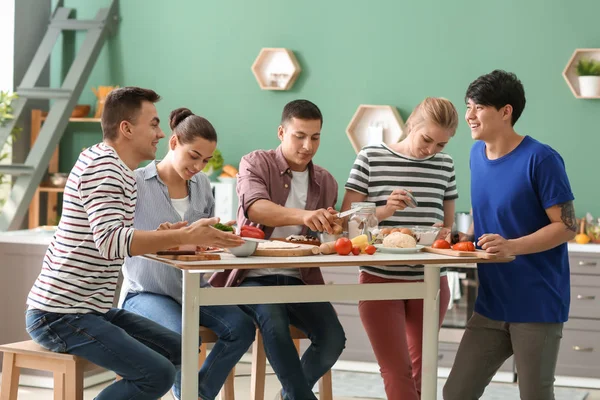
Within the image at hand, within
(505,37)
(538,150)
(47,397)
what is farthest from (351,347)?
(538,150)

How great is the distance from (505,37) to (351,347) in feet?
6.61

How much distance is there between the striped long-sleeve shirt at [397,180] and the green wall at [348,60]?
7.16 feet

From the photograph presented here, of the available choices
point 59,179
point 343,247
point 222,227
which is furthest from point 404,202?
point 59,179

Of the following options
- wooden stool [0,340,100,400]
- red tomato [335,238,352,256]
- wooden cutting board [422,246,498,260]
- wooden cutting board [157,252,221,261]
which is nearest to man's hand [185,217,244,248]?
wooden cutting board [157,252,221,261]

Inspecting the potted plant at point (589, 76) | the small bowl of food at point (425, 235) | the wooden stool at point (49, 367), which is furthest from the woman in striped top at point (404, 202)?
the potted plant at point (589, 76)

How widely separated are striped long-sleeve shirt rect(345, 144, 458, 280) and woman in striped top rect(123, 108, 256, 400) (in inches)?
20.4

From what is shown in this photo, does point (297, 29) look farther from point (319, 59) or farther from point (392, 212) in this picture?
point (392, 212)

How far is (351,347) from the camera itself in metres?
5.07

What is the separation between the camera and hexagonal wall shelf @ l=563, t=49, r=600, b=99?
517cm

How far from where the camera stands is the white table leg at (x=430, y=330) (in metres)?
2.91

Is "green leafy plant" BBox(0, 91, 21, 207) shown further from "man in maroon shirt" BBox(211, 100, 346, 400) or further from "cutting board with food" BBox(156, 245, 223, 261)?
"cutting board with food" BBox(156, 245, 223, 261)

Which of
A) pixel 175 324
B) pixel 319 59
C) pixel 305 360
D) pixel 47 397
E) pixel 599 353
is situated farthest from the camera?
pixel 319 59

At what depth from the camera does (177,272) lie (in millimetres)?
3211

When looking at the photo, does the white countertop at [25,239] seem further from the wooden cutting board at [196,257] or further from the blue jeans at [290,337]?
the wooden cutting board at [196,257]
